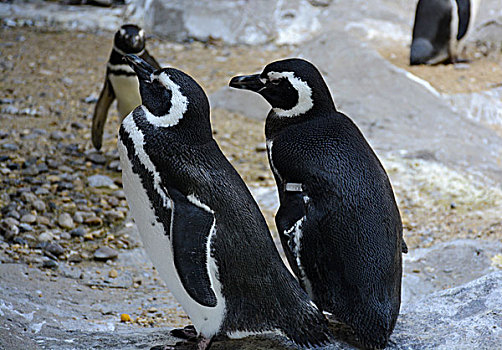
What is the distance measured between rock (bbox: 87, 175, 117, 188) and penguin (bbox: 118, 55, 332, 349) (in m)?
1.95

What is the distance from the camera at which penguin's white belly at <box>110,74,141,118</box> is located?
3.90 m

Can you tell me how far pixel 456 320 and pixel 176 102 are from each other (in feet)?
3.31

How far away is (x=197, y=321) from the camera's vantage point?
1.76 m

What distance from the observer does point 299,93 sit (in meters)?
1.89

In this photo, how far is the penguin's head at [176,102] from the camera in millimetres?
1705

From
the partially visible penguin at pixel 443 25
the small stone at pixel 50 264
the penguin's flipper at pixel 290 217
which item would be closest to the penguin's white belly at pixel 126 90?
the small stone at pixel 50 264

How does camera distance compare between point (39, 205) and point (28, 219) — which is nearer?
point (28, 219)

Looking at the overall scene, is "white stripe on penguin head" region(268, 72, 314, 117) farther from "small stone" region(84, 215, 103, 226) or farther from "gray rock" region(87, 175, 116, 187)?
"gray rock" region(87, 175, 116, 187)

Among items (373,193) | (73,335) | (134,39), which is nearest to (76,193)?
(134,39)

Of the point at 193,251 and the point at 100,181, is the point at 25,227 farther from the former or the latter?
the point at 193,251

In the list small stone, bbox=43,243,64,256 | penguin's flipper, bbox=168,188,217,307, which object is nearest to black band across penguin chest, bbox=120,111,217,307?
penguin's flipper, bbox=168,188,217,307

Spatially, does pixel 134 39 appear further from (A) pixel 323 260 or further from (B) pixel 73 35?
(B) pixel 73 35

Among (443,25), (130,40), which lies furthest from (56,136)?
(443,25)

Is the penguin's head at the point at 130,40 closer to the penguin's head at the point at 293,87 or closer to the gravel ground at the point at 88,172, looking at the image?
the gravel ground at the point at 88,172
